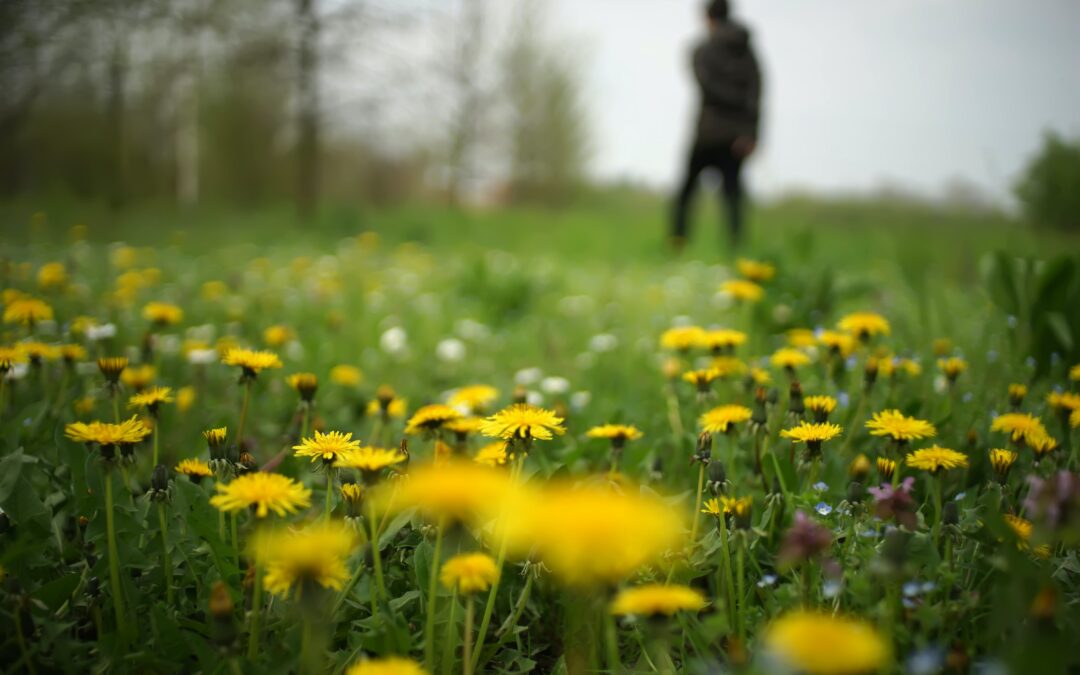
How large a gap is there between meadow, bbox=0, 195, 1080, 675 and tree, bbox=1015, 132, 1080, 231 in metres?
0.96

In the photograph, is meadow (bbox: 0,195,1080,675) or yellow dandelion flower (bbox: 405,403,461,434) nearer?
meadow (bbox: 0,195,1080,675)

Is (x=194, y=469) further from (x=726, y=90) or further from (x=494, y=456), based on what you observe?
(x=726, y=90)

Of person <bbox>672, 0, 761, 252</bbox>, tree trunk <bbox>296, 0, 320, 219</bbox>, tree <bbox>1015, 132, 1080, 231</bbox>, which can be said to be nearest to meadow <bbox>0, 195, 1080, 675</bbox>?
tree <bbox>1015, 132, 1080, 231</bbox>

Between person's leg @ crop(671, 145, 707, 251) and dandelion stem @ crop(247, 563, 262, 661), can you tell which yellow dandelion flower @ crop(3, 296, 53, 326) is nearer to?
dandelion stem @ crop(247, 563, 262, 661)

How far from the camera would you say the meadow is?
2.12ft

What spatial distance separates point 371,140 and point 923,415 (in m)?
9.70

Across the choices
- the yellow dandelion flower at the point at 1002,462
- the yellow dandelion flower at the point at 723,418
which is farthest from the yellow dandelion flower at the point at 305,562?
the yellow dandelion flower at the point at 1002,462

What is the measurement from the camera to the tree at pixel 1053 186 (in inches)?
109

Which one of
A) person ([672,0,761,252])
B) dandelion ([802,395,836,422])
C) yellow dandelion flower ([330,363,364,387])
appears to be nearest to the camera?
dandelion ([802,395,836,422])

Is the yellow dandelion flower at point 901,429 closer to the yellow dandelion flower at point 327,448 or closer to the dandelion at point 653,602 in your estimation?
the dandelion at point 653,602

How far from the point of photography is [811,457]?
988 mm

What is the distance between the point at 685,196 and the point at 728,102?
2.38 ft

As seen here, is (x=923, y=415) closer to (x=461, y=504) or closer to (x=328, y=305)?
(x=461, y=504)

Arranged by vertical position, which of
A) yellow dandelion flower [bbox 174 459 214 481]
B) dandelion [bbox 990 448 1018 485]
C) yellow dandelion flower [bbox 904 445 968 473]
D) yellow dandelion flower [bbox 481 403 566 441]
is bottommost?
yellow dandelion flower [bbox 174 459 214 481]
